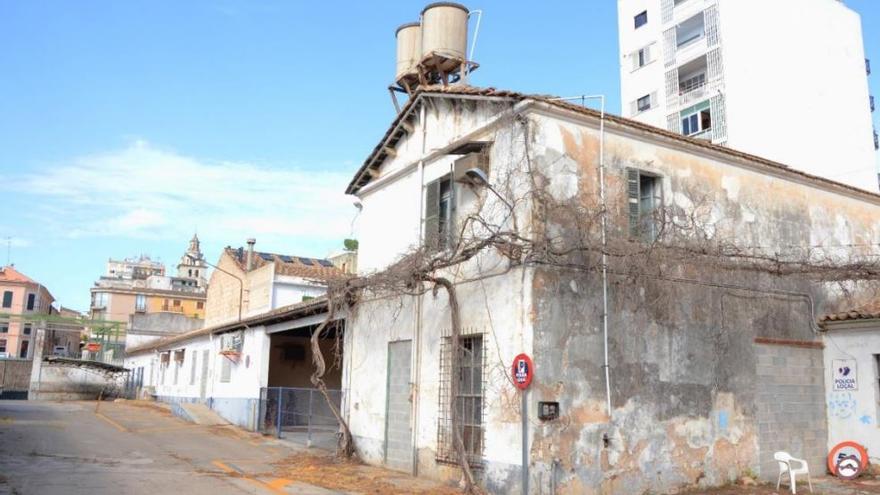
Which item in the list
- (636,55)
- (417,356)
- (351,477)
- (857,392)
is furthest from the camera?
(636,55)

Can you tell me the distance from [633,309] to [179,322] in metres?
47.3

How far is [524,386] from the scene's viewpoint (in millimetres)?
10625

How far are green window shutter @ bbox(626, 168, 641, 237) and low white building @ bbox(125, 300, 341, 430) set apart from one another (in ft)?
26.1

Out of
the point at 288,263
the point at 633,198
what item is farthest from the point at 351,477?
the point at 288,263

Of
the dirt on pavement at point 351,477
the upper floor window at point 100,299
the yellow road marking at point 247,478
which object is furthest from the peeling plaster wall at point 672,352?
the upper floor window at point 100,299

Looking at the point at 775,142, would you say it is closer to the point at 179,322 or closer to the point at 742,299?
the point at 742,299

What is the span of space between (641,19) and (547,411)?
37284 millimetres

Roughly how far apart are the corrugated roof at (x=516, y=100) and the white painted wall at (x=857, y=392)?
3.54 metres

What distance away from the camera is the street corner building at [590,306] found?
36.4 feet

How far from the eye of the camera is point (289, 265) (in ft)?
124

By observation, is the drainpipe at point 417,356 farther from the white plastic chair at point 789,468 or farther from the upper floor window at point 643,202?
the white plastic chair at point 789,468

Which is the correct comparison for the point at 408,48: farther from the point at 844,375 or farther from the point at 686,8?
the point at 686,8

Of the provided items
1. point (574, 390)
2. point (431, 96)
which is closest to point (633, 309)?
point (574, 390)

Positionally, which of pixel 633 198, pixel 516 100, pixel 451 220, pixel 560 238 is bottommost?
pixel 560 238
